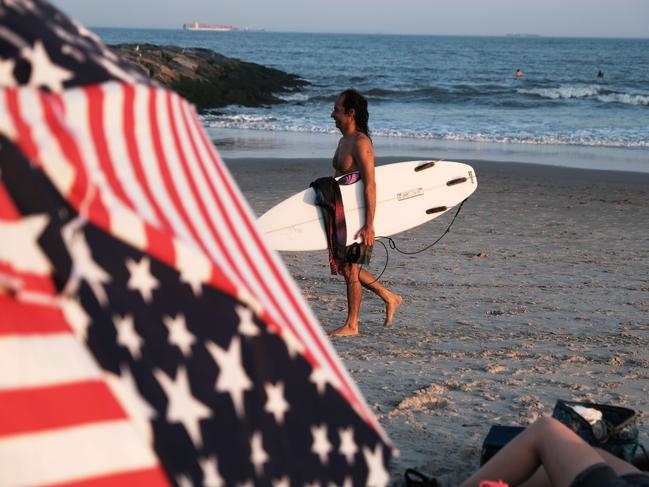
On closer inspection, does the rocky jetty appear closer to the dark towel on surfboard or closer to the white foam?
the white foam

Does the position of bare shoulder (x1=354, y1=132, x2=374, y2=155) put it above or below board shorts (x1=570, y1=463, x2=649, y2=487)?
above

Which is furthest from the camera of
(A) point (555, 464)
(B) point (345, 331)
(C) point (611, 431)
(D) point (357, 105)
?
(B) point (345, 331)

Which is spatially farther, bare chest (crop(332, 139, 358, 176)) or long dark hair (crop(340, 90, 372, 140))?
bare chest (crop(332, 139, 358, 176))

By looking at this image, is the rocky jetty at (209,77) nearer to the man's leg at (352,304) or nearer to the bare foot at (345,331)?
the man's leg at (352,304)

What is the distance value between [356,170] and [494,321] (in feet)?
4.79

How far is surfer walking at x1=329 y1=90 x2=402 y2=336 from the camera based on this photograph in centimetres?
616

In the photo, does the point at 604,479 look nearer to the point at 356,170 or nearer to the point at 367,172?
the point at 367,172

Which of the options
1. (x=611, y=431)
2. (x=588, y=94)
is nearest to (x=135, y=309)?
(x=611, y=431)

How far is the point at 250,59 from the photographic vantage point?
6431 cm

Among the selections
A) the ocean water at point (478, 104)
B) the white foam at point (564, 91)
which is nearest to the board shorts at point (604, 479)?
the ocean water at point (478, 104)

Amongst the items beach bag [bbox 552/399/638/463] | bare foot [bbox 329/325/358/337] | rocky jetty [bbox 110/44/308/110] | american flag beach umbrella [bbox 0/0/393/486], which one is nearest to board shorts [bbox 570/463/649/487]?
beach bag [bbox 552/399/638/463]

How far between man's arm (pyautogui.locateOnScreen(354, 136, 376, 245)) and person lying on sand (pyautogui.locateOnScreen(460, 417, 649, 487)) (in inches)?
119

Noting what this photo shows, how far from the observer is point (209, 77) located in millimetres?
36062

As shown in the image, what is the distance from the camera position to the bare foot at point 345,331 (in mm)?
6207
